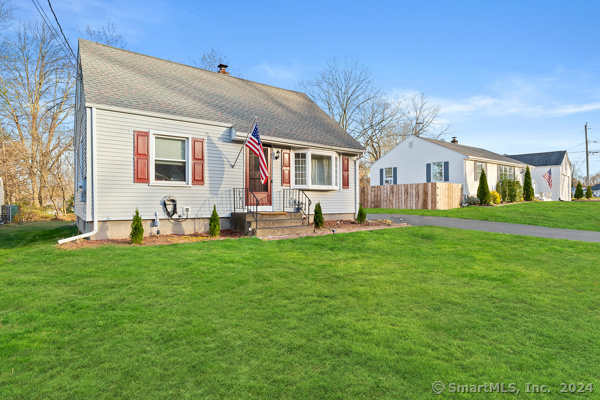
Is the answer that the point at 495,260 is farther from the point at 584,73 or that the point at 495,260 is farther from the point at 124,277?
the point at 584,73

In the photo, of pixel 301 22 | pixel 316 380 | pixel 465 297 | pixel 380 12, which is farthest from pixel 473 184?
pixel 316 380

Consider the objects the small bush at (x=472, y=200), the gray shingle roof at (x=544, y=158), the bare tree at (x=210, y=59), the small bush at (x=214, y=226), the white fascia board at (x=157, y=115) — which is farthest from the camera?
the gray shingle roof at (x=544, y=158)

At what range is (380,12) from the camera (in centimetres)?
1309

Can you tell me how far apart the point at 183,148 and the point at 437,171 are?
19124 mm

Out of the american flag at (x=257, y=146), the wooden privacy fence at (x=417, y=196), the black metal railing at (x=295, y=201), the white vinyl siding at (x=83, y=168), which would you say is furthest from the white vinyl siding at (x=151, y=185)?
the wooden privacy fence at (x=417, y=196)

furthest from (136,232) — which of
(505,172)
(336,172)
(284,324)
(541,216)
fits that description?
(505,172)

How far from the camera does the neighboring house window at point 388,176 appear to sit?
2569cm

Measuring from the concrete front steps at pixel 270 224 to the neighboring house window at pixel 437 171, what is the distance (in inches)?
636

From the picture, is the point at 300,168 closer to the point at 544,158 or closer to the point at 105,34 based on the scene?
the point at 105,34

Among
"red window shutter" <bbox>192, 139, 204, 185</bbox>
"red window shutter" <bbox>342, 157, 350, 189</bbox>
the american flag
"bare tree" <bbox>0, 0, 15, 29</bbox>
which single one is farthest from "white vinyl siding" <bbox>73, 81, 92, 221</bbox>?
"bare tree" <bbox>0, 0, 15, 29</bbox>

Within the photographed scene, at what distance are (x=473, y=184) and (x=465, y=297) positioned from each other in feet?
66.4

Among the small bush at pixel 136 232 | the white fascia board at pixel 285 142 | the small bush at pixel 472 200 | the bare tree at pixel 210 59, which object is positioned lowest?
the small bush at pixel 136 232

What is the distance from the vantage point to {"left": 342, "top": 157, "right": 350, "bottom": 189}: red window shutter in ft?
41.6

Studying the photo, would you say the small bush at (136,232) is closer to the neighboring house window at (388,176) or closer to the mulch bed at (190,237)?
the mulch bed at (190,237)
